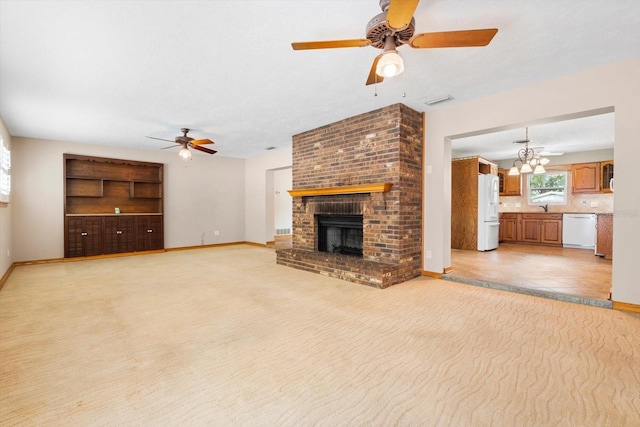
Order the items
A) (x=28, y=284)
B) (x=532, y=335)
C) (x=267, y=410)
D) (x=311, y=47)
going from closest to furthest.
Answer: (x=267, y=410)
(x=311, y=47)
(x=532, y=335)
(x=28, y=284)

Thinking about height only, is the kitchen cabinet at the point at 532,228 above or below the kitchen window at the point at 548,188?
below

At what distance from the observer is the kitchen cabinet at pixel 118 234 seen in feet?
21.0

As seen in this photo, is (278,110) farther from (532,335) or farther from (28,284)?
(28,284)

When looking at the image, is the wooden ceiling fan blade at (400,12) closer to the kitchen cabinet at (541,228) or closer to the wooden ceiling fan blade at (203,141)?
the wooden ceiling fan blade at (203,141)

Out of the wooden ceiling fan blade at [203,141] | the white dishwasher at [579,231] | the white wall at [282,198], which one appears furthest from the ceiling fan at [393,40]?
the white wall at [282,198]

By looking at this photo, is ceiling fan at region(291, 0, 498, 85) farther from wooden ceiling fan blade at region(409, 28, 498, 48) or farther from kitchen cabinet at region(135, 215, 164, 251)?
kitchen cabinet at region(135, 215, 164, 251)

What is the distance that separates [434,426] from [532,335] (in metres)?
1.55

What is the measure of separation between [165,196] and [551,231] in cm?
978

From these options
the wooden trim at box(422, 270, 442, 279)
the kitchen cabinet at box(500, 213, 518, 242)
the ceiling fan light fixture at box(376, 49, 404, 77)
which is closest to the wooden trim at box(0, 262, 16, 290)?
the ceiling fan light fixture at box(376, 49, 404, 77)

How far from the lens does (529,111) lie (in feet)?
11.4

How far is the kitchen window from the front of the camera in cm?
784

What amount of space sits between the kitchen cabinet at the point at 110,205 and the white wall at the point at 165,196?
16 cm

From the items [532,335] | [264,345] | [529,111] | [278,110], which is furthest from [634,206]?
[278,110]

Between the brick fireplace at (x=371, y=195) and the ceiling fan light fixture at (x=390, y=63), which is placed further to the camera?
the brick fireplace at (x=371, y=195)
